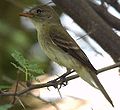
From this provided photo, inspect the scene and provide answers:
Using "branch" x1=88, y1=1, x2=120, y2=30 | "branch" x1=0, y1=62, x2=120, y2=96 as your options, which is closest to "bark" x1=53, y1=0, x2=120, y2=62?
"branch" x1=88, y1=1, x2=120, y2=30

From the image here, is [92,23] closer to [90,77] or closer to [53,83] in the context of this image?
[90,77]

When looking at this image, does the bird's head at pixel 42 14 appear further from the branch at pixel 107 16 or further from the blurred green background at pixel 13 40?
the branch at pixel 107 16

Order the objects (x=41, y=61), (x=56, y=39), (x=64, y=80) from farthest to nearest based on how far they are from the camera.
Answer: (x=41, y=61), (x=56, y=39), (x=64, y=80)

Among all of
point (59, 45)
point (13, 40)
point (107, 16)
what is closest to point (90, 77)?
point (59, 45)

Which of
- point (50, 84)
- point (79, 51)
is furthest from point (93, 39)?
point (50, 84)

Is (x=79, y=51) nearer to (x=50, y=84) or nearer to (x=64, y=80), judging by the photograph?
(x=64, y=80)

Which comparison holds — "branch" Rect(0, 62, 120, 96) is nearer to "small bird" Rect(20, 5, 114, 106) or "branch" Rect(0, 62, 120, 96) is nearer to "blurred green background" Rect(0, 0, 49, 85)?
"small bird" Rect(20, 5, 114, 106)
